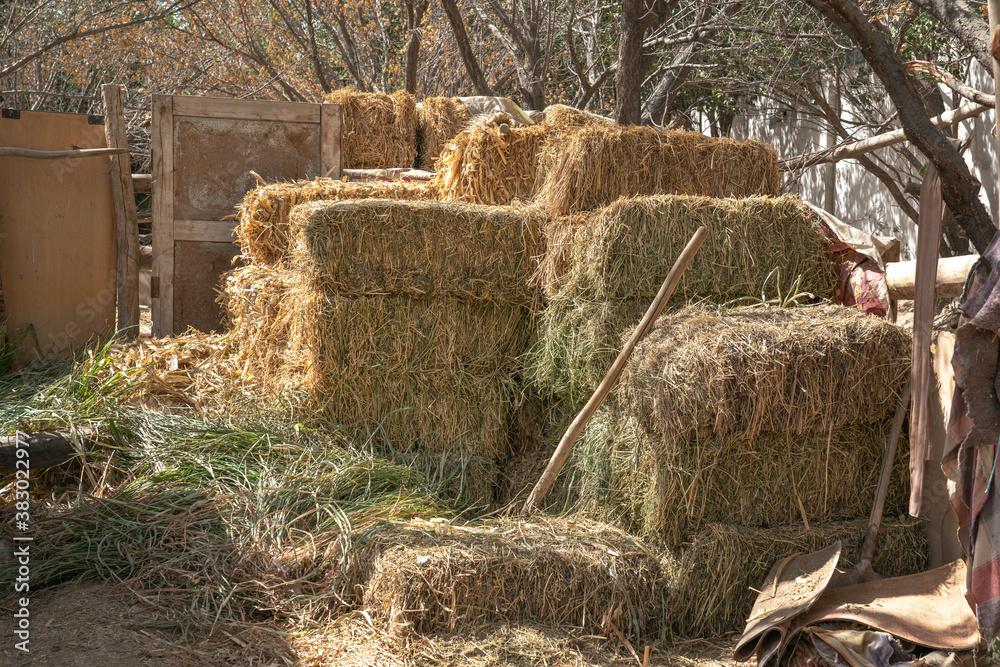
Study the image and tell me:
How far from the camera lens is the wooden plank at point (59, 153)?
5695 millimetres

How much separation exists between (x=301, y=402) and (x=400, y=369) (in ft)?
1.91

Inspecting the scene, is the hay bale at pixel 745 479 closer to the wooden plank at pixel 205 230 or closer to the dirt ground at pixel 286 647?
the dirt ground at pixel 286 647

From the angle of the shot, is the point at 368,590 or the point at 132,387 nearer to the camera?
the point at 368,590

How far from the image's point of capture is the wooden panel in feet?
19.1

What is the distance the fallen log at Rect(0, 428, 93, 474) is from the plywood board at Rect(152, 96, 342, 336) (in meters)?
1.90

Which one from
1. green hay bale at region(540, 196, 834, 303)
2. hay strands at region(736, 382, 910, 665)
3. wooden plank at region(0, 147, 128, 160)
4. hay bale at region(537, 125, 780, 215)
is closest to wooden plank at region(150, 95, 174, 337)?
wooden plank at region(0, 147, 128, 160)

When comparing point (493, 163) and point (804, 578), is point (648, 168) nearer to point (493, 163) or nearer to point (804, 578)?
point (493, 163)

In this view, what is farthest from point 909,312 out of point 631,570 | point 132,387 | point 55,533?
point 55,533

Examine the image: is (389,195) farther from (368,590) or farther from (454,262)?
(368,590)

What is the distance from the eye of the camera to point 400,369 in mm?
4715

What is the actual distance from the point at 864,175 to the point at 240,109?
9467 millimetres

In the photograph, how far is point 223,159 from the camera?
6250 mm

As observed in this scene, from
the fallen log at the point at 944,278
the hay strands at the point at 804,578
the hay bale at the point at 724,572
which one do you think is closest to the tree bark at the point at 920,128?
the fallen log at the point at 944,278

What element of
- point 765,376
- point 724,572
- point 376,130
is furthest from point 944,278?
point 376,130
